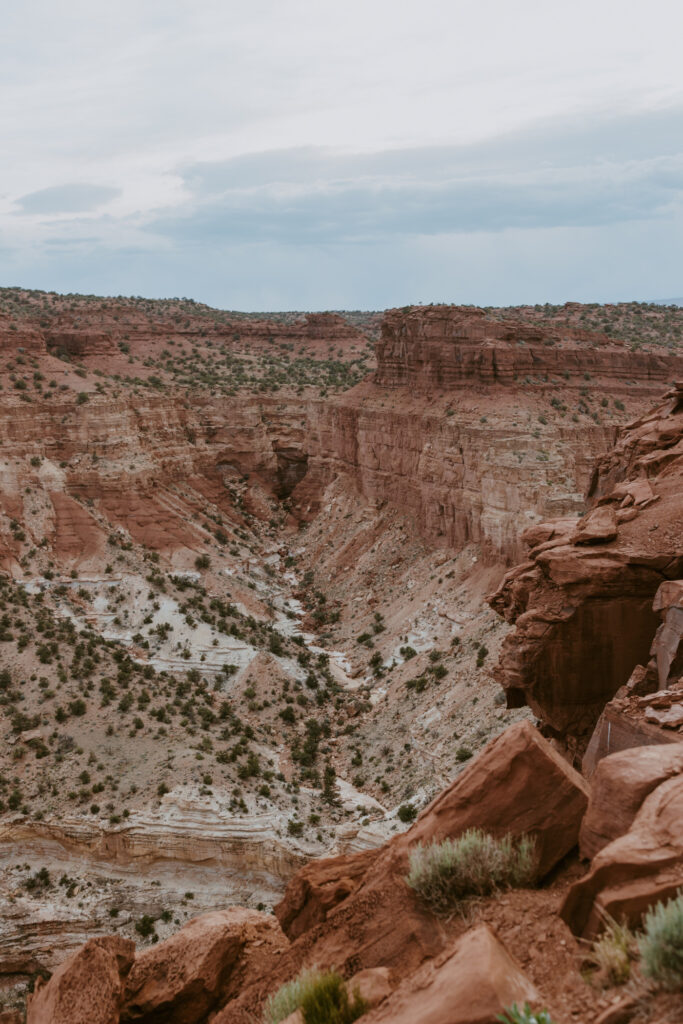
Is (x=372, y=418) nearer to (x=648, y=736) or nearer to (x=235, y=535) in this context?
(x=235, y=535)

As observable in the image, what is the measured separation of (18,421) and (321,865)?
43.7 metres

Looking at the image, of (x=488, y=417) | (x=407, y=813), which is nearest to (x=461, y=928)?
(x=407, y=813)

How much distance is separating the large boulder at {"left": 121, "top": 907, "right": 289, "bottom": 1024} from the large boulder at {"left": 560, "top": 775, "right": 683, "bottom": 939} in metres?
5.37

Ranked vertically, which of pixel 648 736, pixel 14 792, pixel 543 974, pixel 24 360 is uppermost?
pixel 24 360

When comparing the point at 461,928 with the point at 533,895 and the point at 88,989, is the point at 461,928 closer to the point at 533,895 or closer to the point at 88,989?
the point at 533,895

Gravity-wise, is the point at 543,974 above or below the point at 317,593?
above

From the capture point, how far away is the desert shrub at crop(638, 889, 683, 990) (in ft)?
21.0

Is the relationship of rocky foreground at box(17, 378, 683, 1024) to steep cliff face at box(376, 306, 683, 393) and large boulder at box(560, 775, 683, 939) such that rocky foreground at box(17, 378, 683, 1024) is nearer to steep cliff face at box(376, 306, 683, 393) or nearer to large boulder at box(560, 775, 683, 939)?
large boulder at box(560, 775, 683, 939)

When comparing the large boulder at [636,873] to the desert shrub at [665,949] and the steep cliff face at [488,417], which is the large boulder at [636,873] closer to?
the desert shrub at [665,949]

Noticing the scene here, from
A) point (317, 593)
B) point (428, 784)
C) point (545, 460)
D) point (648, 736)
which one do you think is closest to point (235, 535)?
point (317, 593)

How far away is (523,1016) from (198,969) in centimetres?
715

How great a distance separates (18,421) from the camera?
166ft

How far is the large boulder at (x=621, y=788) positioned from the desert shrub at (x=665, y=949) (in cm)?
207

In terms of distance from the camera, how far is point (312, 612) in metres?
51.2
